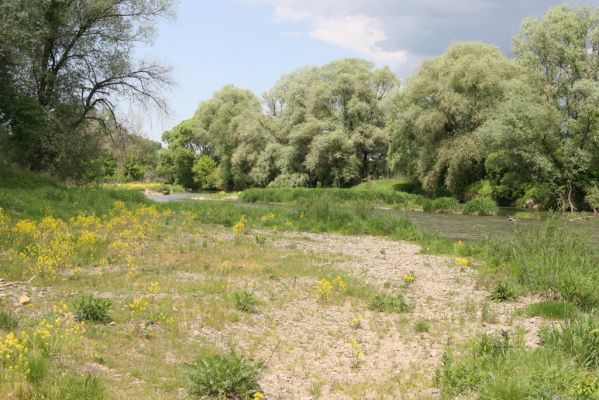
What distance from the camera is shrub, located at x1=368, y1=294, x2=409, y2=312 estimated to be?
1052cm

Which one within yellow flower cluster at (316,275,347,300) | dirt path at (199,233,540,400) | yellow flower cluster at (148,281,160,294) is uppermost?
yellow flower cluster at (148,281,160,294)

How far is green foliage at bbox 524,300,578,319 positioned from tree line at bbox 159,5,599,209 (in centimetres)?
2946

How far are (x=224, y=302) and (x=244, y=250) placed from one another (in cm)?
615

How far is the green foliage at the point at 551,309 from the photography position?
969 cm

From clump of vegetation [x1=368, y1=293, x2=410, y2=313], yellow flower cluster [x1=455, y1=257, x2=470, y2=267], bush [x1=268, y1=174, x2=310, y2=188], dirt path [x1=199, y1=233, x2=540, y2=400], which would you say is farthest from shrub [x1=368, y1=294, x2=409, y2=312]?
bush [x1=268, y1=174, x2=310, y2=188]

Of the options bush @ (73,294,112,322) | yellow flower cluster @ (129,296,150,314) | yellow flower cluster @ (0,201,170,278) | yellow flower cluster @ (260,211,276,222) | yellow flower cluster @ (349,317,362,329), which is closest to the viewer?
bush @ (73,294,112,322)

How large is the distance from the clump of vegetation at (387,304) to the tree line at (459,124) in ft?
98.5

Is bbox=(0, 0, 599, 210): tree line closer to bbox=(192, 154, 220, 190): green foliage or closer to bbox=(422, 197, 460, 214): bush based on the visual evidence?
bbox=(422, 197, 460, 214): bush

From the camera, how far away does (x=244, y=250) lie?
1650cm

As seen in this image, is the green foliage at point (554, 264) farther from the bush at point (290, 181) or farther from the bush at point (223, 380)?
the bush at point (290, 181)

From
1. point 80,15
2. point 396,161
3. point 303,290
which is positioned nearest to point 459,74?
point 396,161

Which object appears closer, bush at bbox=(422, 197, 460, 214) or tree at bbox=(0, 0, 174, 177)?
tree at bbox=(0, 0, 174, 177)

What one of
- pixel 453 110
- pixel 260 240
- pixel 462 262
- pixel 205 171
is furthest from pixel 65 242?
pixel 205 171

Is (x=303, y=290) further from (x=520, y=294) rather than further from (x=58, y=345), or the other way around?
(x=58, y=345)
